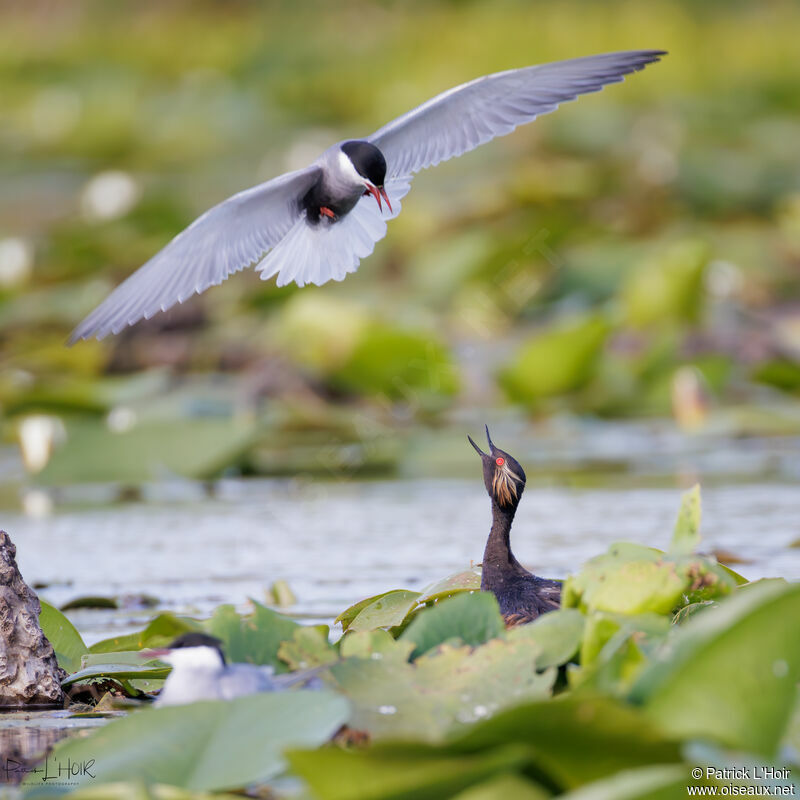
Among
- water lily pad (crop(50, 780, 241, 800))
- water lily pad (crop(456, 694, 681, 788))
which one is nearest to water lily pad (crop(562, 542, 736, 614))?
water lily pad (crop(456, 694, 681, 788))

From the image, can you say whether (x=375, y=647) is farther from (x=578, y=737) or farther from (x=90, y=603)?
(x=90, y=603)

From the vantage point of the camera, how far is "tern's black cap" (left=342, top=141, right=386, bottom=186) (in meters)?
3.03

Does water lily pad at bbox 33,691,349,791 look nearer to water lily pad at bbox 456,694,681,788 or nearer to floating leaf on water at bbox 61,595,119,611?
water lily pad at bbox 456,694,681,788

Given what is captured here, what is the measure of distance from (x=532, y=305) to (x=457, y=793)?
612cm

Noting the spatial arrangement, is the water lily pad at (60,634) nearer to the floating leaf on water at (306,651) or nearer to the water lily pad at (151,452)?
the floating leaf on water at (306,651)

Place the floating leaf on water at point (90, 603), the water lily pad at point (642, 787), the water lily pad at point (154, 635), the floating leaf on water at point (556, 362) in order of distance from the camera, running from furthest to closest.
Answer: the floating leaf on water at point (556, 362)
the floating leaf on water at point (90, 603)
the water lily pad at point (154, 635)
the water lily pad at point (642, 787)

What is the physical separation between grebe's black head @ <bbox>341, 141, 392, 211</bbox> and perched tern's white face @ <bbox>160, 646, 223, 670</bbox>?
132cm

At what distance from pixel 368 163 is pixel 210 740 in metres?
1.54

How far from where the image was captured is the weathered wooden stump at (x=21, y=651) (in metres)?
2.32

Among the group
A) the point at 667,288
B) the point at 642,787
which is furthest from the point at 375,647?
the point at 667,288

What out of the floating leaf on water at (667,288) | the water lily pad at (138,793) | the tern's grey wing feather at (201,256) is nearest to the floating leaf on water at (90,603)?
the tern's grey wing feather at (201,256)

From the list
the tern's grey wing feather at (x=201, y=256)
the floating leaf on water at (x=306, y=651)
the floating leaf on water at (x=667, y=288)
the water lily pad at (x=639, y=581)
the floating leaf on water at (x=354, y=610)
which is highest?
the tern's grey wing feather at (x=201, y=256)

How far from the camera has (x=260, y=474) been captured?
5422 millimetres

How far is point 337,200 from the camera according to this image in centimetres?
321
